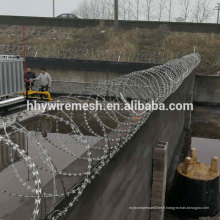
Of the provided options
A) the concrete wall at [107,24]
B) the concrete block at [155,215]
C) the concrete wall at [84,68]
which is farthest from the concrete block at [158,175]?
the concrete wall at [107,24]

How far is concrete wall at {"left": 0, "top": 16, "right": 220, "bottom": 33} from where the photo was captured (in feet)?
97.0

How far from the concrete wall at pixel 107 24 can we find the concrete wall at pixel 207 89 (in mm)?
10187

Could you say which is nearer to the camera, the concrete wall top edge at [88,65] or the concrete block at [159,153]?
the concrete block at [159,153]

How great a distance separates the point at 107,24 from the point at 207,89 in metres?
15.5

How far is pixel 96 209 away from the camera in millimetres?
4016

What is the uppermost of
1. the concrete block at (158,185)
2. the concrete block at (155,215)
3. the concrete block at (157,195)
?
the concrete block at (158,185)

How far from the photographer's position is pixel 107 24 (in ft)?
106

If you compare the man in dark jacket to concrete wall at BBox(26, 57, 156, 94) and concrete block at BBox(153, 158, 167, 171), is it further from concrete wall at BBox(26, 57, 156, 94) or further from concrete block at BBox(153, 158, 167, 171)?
concrete block at BBox(153, 158, 167, 171)

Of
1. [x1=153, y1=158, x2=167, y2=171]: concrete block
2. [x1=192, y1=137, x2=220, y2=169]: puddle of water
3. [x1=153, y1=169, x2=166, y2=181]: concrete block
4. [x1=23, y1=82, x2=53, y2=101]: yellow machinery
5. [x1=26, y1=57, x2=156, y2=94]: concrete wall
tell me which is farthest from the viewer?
[x1=26, y1=57, x2=156, y2=94]: concrete wall

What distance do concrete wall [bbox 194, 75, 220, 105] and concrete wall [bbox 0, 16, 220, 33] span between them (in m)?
10.2

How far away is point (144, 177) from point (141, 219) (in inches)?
40.1

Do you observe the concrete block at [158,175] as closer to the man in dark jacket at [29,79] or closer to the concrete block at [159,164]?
the concrete block at [159,164]

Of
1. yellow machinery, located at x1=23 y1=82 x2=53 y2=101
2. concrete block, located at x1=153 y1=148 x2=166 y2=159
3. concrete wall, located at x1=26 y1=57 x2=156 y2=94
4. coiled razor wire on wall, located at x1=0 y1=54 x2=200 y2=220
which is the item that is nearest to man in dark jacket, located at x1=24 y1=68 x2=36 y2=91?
yellow machinery, located at x1=23 y1=82 x2=53 y2=101

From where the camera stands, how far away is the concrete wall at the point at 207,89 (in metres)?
21.2
